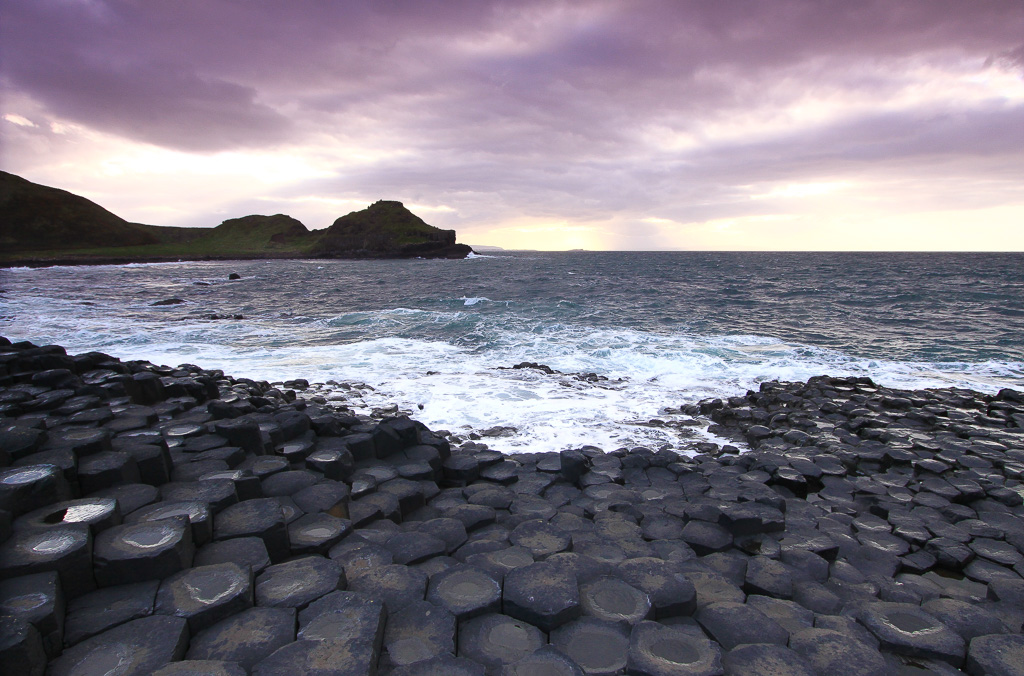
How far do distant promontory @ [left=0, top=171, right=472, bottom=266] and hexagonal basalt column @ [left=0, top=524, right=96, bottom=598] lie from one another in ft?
292

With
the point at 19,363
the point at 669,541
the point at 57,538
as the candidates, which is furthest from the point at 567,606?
the point at 19,363

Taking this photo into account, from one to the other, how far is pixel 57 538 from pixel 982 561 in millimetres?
7227

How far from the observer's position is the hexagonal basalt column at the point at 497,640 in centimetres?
274

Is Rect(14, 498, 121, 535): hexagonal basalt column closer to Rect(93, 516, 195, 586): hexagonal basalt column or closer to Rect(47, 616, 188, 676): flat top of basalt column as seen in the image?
Rect(93, 516, 195, 586): hexagonal basalt column

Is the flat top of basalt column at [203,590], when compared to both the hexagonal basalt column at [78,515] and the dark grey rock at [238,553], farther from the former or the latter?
the hexagonal basalt column at [78,515]

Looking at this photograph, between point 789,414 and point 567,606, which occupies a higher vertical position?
point 567,606

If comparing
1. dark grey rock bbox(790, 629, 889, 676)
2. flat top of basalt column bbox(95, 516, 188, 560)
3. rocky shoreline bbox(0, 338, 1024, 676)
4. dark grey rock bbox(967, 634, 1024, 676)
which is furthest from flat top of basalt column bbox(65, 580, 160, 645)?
dark grey rock bbox(967, 634, 1024, 676)

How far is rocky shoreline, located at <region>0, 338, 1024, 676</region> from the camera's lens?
104 inches

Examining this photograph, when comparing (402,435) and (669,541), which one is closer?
(669,541)

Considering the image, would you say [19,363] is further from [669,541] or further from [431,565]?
[669,541]

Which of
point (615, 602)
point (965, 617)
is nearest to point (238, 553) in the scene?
point (615, 602)

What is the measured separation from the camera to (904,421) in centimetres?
848

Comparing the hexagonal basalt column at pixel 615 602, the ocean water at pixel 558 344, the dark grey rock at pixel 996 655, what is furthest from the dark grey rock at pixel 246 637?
the ocean water at pixel 558 344

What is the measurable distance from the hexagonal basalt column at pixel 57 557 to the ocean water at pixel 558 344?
548cm
